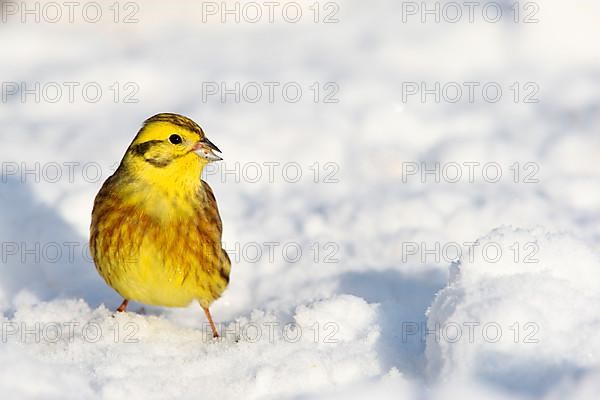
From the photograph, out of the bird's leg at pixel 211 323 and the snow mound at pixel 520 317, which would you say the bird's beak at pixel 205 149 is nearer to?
the bird's leg at pixel 211 323

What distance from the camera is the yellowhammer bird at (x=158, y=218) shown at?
415 centimetres

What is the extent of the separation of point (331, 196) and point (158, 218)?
184 centimetres

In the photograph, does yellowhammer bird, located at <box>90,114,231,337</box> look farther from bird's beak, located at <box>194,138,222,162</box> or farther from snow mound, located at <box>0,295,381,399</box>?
snow mound, located at <box>0,295,381,399</box>

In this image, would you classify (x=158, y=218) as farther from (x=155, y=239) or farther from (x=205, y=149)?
(x=205, y=149)

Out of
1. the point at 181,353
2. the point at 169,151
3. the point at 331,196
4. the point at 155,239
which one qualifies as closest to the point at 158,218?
the point at 155,239

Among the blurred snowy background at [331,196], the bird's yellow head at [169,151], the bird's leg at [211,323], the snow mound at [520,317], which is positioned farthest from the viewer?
the bird's leg at [211,323]

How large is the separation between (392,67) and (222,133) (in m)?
1.55

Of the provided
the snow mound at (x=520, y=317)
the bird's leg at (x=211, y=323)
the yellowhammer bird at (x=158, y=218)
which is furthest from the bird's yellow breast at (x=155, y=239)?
the snow mound at (x=520, y=317)

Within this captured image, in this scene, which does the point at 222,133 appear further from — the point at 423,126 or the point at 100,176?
the point at 423,126

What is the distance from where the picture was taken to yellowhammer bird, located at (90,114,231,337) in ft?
13.6

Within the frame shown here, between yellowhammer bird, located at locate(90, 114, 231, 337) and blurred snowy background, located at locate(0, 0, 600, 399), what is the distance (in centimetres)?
29

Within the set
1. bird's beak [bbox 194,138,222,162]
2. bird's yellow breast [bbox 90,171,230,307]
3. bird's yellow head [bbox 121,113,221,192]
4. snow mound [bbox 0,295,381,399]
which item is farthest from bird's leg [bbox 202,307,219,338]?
bird's beak [bbox 194,138,222,162]

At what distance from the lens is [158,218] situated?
13.8 ft

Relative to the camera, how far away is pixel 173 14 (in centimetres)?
801
